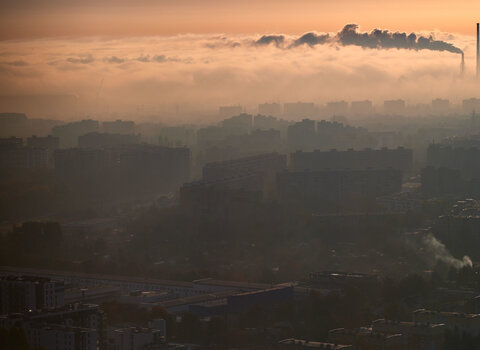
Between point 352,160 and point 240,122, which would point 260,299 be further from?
point 240,122

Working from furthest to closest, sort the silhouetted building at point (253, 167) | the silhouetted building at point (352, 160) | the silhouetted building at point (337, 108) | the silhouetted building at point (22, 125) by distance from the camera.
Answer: the silhouetted building at point (337, 108)
the silhouetted building at point (352, 160)
the silhouetted building at point (253, 167)
the silhouetted building at point (22, 125)

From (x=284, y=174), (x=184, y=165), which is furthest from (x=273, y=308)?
(x=184, y=165)

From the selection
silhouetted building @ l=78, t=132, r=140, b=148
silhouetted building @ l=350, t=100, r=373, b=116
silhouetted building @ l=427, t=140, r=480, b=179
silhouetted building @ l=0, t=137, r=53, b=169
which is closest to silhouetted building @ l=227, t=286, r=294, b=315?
silhouetted building @ l=0, t=137, r=53, b=169

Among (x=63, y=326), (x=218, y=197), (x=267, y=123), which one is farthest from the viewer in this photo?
(x=267, y=123)

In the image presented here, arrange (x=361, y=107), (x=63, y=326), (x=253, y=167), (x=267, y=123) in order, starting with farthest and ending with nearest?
(x=361, y=107) → (x=267, y=123) → (x=253, y=167) → (x=63, y=326)

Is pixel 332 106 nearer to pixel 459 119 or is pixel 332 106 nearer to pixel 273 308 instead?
pixel 459 119

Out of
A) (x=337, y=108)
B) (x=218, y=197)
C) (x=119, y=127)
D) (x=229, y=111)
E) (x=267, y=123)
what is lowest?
(x=218, y=197)

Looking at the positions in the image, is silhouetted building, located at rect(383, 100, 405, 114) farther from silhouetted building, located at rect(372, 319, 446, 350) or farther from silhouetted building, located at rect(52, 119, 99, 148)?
silhouetted building, located at rect(372, 319, 446, 350)

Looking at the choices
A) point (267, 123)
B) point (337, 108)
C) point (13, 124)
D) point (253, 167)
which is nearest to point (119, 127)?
point (253, 167)

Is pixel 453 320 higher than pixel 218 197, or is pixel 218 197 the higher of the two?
pixel 218 197

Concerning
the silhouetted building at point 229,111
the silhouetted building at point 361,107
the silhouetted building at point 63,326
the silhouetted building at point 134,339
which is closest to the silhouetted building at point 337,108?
the silhouetted building at point 361,107

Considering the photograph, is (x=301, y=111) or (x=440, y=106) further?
(x=440, y=106)

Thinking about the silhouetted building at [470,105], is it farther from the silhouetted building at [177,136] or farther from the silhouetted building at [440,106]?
the silhouetted building at [177,136]
